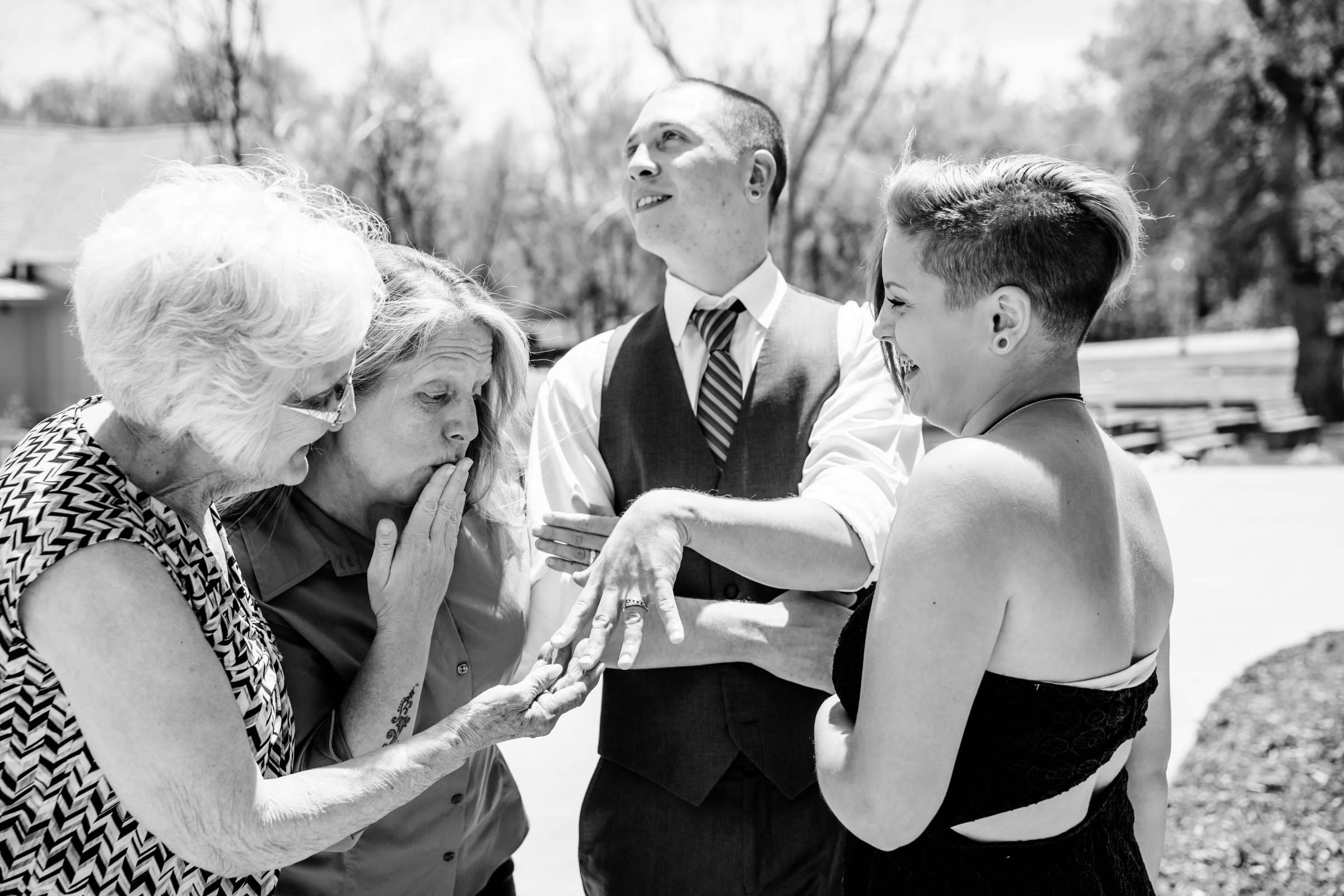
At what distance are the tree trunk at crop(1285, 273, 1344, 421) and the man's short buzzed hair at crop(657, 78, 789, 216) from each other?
1757cm

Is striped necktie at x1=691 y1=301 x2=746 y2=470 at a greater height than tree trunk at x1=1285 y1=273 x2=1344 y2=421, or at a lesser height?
greater

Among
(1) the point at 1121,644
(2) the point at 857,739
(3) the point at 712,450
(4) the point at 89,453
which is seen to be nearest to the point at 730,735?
(3) the point at 712,450

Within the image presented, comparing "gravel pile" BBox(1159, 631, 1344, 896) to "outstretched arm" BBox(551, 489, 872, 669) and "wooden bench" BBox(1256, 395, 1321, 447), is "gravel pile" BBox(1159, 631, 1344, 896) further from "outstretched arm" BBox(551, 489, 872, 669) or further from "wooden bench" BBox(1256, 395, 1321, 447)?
"wooden bench" BBox(1256, 395, 1321, 447)

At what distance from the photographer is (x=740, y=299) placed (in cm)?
241

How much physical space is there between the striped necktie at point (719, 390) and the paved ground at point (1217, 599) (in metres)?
2.10

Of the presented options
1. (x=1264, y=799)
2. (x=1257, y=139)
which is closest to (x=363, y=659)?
(x=1264, y=799)

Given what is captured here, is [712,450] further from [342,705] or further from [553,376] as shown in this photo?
[342,705]

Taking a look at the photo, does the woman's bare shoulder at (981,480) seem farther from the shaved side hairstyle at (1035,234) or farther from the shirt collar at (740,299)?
the shirt collar at (740,299)

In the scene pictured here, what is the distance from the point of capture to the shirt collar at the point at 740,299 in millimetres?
2400

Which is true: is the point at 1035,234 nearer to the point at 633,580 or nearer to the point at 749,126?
the point at 633,580

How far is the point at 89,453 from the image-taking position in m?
1.47

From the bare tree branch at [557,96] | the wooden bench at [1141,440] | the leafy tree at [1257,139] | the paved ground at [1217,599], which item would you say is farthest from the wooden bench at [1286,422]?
the bare tree branch at [557,96]

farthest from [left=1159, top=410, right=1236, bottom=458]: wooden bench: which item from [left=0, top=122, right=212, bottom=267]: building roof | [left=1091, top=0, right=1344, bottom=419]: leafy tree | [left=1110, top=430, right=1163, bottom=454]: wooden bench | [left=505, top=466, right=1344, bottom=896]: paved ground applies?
[left=0, top=122, right=212, bottom=267]: building roof

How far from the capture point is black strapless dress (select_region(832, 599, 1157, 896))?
1.50 m
